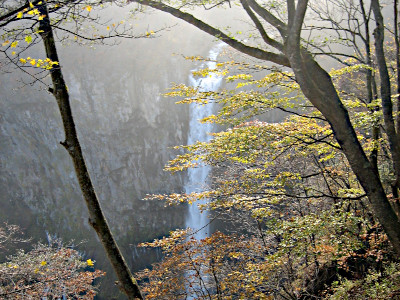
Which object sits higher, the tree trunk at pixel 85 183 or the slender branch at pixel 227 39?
the slender branch at pixel 227 39

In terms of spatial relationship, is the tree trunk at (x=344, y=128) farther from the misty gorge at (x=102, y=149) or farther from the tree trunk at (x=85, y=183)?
the misty gorge at (x=102, y=149)

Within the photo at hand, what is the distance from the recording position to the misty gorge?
2303cm

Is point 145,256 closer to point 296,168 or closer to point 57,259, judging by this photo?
point 57,259

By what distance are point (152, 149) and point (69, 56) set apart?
10364 mm

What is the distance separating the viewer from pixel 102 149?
81.2 ft

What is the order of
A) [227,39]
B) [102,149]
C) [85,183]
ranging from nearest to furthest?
[85,183] < [227,39] < [102,149]

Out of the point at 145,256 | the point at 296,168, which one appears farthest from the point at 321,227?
the point at 145,256

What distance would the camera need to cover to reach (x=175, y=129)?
2672 centimetres

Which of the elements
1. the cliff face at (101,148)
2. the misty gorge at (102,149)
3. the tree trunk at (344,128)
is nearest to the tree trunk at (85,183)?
the tree trunk at (344,128)

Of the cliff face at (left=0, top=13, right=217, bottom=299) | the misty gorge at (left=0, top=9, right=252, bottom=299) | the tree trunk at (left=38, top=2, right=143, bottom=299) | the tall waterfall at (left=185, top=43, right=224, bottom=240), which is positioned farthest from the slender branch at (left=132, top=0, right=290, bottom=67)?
the cliff face at (left=0, top=13, right=217, bottom=299)

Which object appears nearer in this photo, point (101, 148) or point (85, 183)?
point (85, 183)

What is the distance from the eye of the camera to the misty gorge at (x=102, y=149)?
23031mm

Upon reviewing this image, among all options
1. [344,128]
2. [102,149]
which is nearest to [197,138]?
[102,149]

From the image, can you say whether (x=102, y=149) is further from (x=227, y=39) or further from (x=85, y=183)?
(x=227, y=39)
